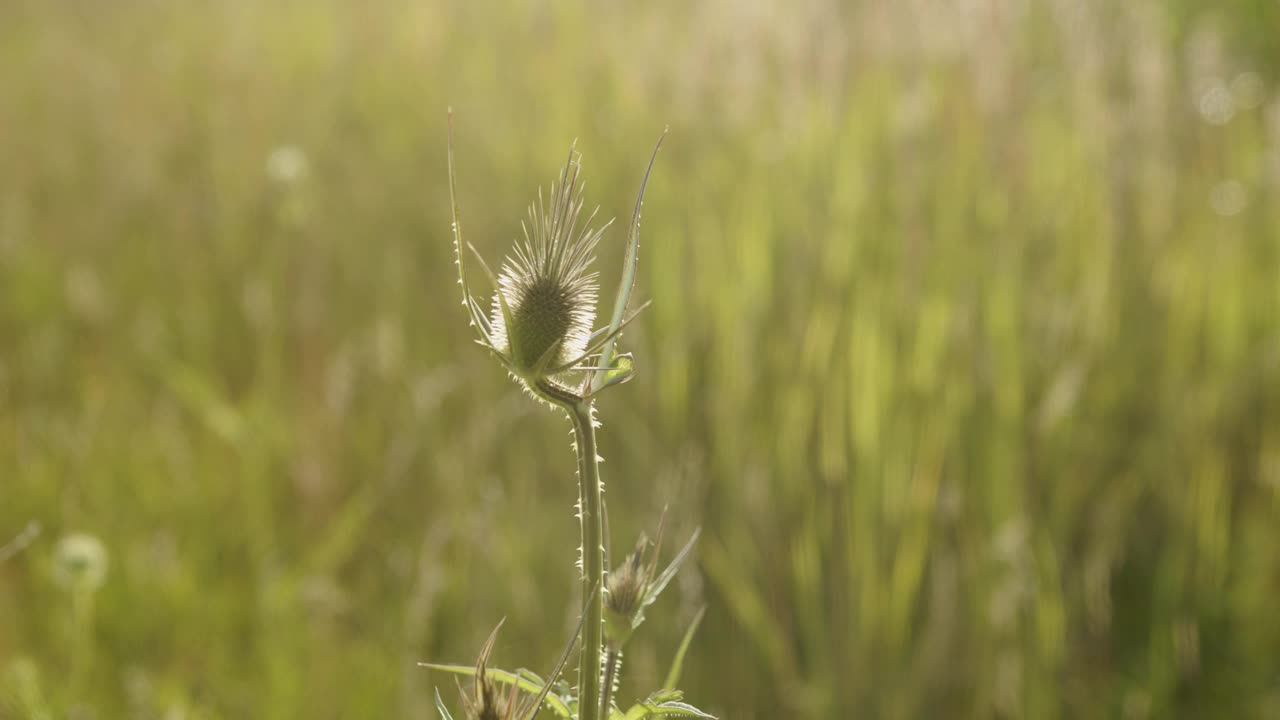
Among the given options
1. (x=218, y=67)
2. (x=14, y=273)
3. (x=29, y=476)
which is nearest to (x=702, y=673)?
(x=29, y=476)

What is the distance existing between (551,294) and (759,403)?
1.37 m

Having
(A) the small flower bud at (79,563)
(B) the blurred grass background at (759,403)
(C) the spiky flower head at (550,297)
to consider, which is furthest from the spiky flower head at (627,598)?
(A) the small flower bud at (79,563)

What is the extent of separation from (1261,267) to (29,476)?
2.45 metres

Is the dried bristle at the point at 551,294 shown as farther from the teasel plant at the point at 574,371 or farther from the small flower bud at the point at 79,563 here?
the small flower bud at the point at 79,563

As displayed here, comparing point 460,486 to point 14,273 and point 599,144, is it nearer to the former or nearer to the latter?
point 599,144

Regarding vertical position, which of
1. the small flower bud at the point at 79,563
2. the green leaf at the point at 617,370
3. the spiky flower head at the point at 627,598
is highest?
the green leaf at the point at 617,370

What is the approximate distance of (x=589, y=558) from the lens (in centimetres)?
48

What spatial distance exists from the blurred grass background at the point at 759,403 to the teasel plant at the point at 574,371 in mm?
700

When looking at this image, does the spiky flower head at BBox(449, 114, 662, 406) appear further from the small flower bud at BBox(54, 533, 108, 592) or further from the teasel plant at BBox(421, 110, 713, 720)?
the small flower bud at BBox(54, 533, 108, 592)

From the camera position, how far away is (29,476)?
1836 mm

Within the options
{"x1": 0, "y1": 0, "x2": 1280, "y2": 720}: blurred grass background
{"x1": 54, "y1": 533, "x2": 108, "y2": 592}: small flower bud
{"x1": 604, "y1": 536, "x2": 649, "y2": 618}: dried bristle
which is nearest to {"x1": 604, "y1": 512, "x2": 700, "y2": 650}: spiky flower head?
{"x1": 604, "y1": 536, "x2": 649, "y2": 618}: dried bristle

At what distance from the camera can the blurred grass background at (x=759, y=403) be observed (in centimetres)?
149

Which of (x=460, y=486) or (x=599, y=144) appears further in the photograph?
(x=599, y=144)

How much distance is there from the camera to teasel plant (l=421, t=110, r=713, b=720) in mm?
456
